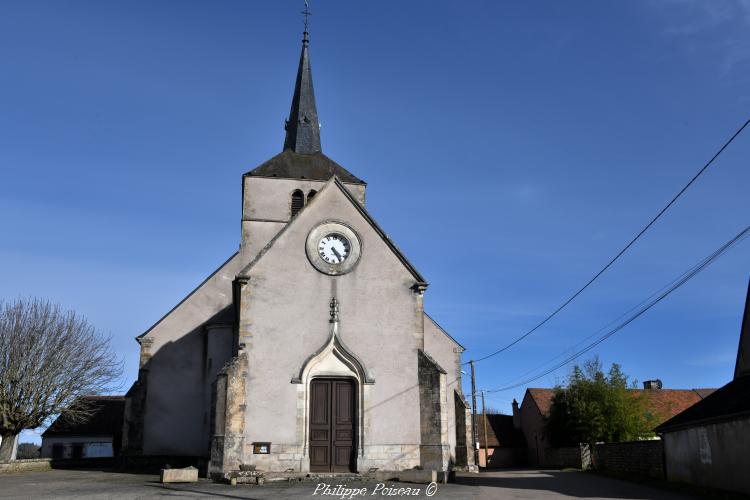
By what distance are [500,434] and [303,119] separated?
32.1m

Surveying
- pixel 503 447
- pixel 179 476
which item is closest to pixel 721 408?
→ pixel 179 476

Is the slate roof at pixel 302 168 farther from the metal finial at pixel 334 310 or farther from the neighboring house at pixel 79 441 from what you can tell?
the neighboring house at pixel 79 441

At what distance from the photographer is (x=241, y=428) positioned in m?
19.4

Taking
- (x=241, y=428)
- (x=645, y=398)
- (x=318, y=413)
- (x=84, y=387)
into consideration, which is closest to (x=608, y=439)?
(x=645, y=398)

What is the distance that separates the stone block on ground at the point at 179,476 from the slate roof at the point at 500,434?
119ft

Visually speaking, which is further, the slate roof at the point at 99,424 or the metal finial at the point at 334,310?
the slate roof at the point at 99,424

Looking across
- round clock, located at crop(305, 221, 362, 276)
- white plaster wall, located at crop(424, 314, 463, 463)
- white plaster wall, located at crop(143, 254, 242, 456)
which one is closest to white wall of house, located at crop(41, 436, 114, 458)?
white plaster wall, located at crop(143, 254, 242, 456)

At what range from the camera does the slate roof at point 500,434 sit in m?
51.9

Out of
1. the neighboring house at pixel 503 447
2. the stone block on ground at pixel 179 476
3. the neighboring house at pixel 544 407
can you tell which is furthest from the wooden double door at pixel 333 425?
the neighboring house at pixel 503 447

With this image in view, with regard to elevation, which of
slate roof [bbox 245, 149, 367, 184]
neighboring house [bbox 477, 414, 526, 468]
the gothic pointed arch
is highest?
slate roof [bbox 245, 149, 367, 184]

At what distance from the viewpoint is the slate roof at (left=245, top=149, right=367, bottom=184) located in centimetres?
3144

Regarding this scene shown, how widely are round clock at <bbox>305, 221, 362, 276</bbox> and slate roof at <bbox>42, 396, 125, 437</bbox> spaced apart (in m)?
27.8

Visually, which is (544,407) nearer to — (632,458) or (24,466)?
(632,458)

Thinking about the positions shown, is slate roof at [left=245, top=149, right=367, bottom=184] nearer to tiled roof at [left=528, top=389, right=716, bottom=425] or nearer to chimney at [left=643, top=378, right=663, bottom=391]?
tiled roof at [left=528, top=389, right=716, bottom=425]
